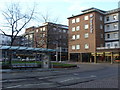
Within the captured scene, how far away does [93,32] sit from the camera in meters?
49.2

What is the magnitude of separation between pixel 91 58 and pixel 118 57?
29.1 ft

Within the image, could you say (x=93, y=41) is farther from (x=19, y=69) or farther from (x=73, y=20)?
(x=19, y=69)

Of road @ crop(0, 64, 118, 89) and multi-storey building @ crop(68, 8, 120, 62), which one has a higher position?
multi-storey building @ crop(68, 8, 120, 62)

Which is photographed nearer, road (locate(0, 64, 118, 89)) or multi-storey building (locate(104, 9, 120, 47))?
road (locate(0, 64, 118, 89))

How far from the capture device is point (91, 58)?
50281 mm

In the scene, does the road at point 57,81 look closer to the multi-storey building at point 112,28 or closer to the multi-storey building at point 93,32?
the multi-storey building at point 93,32

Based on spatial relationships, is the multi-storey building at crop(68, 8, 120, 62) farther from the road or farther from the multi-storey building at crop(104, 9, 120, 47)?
the road

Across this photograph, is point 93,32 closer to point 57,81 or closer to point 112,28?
point 112,28

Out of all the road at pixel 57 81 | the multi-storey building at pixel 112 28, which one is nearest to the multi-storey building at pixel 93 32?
the multi-storey building at pixel 112 28

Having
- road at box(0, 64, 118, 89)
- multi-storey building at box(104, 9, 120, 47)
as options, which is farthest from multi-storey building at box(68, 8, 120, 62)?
road at box(0, 64, 118, 89)

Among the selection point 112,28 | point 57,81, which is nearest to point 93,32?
point 112,28

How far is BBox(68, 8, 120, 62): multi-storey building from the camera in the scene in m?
49.0

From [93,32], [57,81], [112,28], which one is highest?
[112,28]

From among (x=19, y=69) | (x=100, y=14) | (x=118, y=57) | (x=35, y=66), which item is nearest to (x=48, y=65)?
(x=35, y=66)
